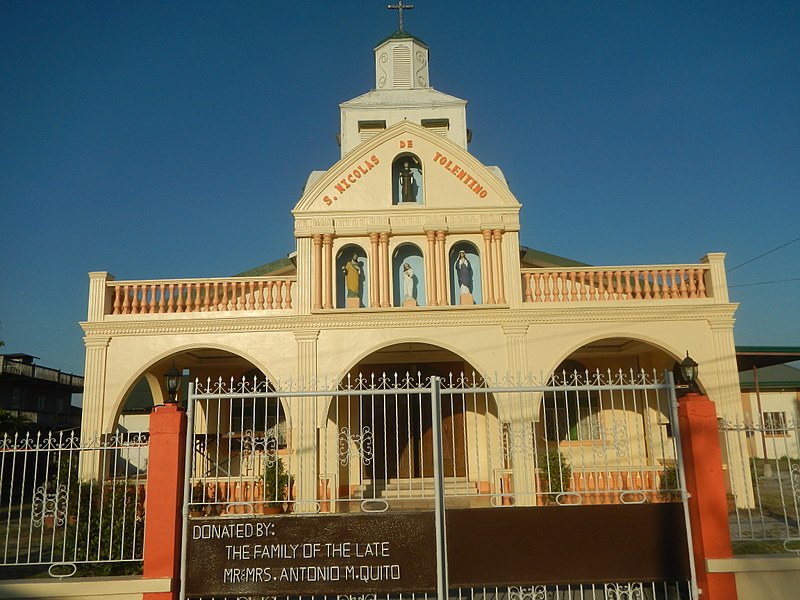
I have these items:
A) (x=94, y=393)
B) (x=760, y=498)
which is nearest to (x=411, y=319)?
(x=94, y=393)

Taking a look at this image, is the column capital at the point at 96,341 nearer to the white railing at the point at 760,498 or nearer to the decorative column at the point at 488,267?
the decorative column at the point at 488,267

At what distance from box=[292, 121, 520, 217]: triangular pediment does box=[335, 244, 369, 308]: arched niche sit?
3.15 ft

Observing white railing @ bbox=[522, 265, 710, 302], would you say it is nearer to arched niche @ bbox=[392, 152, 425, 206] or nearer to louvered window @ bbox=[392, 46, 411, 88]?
arched niche @ bbox=[392, 152, 425, 206]

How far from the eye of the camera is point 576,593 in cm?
731

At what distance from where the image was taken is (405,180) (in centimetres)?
1473

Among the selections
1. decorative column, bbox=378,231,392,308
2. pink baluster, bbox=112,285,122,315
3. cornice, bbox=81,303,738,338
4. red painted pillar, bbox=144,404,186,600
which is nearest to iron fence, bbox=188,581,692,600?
red painted pillar, bbox=144,404,186,600

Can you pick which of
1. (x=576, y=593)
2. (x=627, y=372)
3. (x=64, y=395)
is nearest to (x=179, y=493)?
(x=576, y=593)

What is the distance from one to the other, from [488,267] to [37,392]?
76.5ft

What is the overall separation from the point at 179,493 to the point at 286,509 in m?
5.31

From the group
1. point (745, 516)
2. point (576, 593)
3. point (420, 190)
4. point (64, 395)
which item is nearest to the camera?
point (576, 593)

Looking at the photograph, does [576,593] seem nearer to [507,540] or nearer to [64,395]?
[507,540]

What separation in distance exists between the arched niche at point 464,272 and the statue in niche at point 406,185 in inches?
63.9

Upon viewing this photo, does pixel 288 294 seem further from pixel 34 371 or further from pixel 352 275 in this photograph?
pixel 34 371

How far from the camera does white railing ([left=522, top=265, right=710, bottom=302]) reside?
517 inches
